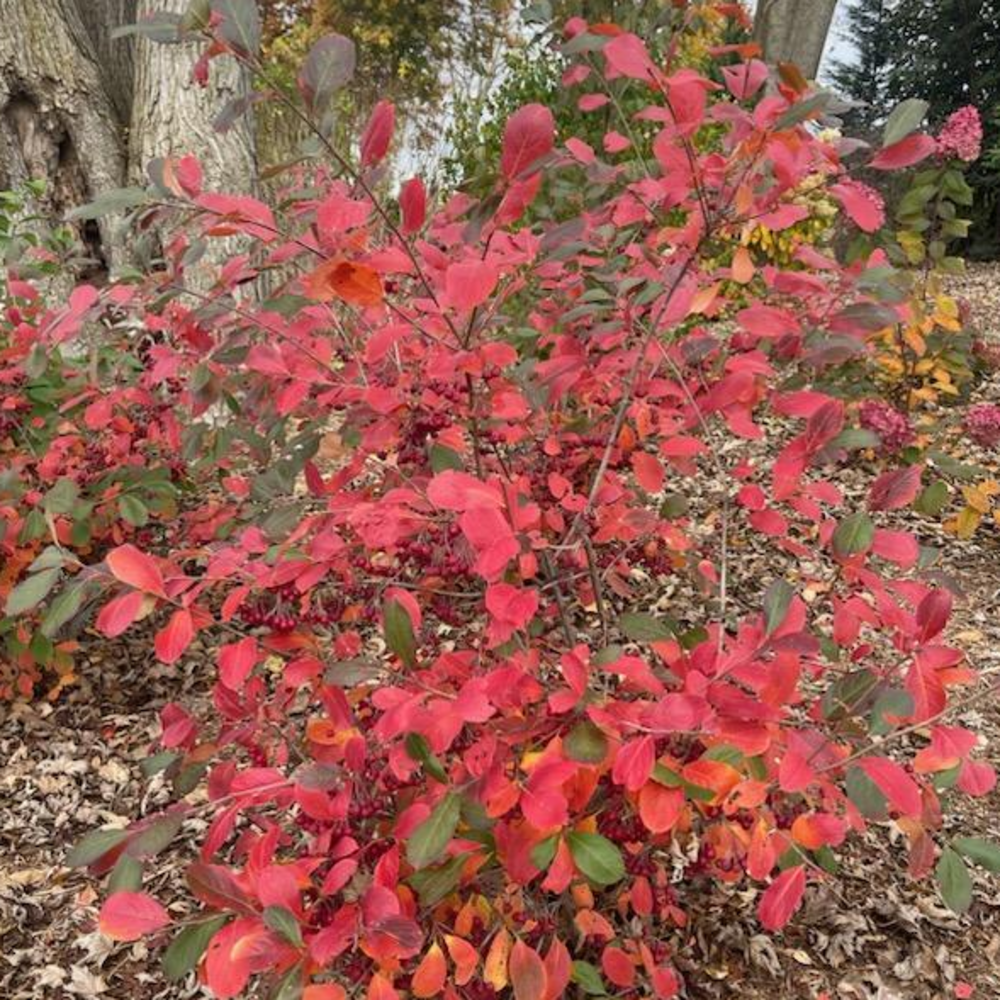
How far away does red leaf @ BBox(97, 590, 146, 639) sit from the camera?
123 centimetres

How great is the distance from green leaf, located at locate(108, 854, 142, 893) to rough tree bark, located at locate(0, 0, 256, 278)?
3708 mm

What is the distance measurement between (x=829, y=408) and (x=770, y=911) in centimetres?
70

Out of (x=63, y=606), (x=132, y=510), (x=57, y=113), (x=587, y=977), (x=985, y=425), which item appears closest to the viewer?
(x=63, y=606)

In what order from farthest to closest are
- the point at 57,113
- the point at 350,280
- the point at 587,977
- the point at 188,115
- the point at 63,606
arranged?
the point at 57,113, the point at 188,115, the point at 587,977, the point at 63,606, the point at 350,280

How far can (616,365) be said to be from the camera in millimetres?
1689

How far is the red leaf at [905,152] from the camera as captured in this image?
120 centimetres

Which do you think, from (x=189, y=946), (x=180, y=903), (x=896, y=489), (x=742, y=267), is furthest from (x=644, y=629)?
(x=180, y=903)

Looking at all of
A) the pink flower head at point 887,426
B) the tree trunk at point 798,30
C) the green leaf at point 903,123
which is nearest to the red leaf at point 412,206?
the green leaf at point 903,123

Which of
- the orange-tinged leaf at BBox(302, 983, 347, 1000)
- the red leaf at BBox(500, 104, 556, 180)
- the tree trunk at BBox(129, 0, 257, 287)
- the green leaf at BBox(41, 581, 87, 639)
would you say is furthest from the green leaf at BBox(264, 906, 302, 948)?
the tree trunk at BBox(129, 0, 257, 287)

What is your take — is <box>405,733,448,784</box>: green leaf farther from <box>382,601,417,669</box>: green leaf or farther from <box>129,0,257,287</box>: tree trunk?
<box>129,0,257,287</box>: tree trunk

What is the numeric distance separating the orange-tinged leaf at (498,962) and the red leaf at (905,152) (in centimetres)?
119

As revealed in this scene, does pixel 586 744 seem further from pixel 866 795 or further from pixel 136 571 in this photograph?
pixel 136 571

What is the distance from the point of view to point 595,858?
3.81ft

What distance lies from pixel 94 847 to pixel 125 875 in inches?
2.1
